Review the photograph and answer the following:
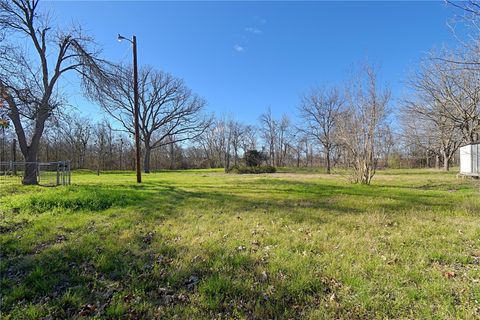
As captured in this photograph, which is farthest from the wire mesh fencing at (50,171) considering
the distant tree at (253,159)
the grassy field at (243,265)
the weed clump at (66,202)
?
the distant tree at (253,159)

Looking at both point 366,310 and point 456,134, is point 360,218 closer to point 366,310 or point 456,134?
point 366,310

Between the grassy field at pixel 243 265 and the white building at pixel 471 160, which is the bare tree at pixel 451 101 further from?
the grassy field at pixel 243 265

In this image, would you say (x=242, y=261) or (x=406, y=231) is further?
(x=406, y=231)

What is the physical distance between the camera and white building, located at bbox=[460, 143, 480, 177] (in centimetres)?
1609

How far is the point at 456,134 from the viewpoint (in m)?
24.0

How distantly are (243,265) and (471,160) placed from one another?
66.9 ft

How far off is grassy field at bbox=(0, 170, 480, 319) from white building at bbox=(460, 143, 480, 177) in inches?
525

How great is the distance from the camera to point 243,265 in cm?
358

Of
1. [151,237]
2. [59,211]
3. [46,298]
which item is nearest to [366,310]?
[46,298]

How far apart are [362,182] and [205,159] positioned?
4643 cm

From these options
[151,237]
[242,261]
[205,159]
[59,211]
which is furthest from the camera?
[205,159]

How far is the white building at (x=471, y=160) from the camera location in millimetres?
16094

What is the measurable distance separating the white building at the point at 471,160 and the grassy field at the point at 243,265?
1333 centimetres

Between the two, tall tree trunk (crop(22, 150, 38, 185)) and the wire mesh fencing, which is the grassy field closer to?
the wire mesh fencing
